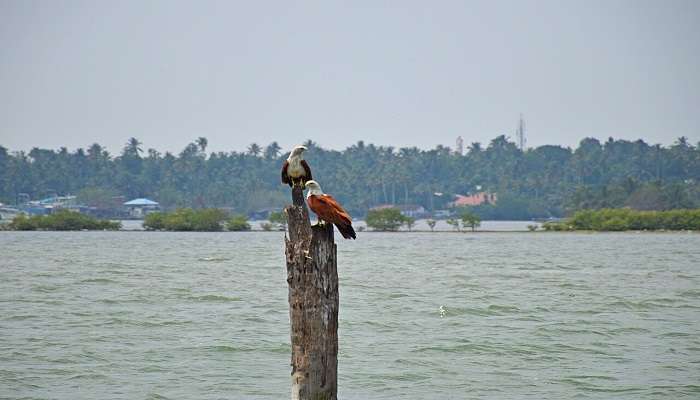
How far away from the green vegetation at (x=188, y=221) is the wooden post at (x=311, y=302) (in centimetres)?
9668

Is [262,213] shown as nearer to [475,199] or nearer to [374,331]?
[475,199]

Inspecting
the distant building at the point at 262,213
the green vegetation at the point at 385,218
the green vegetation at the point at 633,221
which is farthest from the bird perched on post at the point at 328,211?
the distant building at the point at 262,213

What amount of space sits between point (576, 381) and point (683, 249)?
170 ft

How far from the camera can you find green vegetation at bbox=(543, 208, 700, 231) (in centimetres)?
9706

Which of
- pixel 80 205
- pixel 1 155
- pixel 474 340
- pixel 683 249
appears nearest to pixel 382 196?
pixel 80 205

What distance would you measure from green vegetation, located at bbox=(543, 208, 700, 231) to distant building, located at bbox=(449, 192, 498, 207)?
230 ft

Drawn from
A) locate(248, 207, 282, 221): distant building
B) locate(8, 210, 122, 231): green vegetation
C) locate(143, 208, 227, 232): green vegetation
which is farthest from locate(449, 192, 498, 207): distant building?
locate(8, 210, 122, 231): green vegetation

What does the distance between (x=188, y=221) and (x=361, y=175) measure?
7231cm

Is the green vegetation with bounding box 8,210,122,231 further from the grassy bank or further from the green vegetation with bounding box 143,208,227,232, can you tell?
the grassy bank

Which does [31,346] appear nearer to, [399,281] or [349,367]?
[349,367]

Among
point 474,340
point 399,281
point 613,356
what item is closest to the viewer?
point 613,356

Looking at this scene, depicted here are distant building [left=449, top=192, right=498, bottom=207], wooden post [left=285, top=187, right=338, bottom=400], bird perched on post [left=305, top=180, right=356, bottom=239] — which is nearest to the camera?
wooden post [left=285, top=187, right=338, bottom=400]

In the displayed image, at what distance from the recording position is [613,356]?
23.0m

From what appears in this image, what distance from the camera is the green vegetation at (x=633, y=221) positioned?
318 ft
